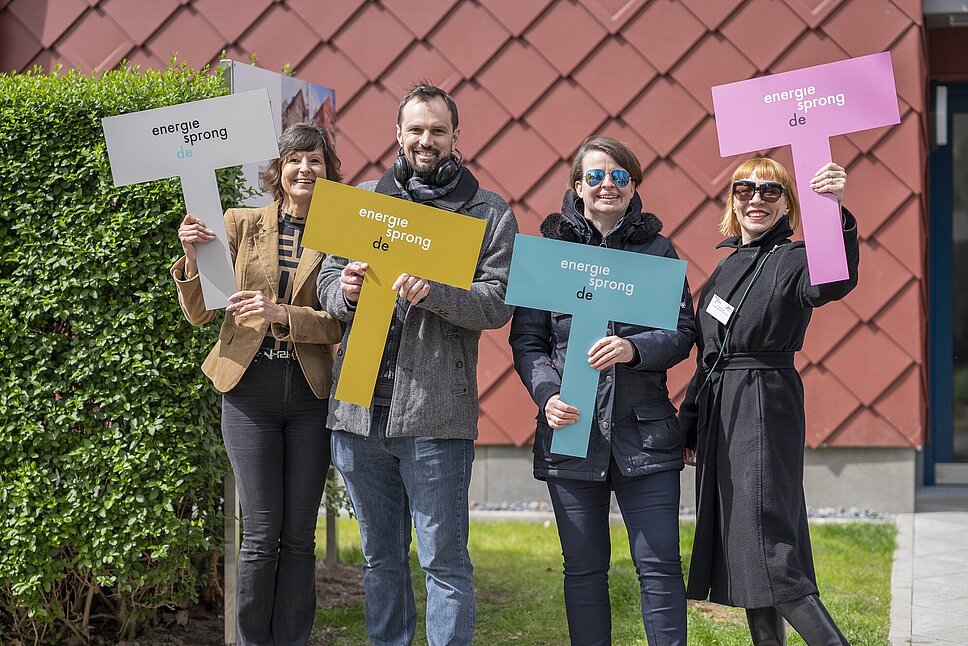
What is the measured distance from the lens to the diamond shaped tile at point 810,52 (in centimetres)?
580

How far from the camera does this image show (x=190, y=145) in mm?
3279

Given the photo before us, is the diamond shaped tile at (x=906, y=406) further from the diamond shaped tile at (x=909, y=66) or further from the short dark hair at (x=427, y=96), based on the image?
the short dark hair at (x=427, y=96)

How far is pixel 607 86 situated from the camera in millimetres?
6004

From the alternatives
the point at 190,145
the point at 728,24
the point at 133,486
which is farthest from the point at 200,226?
the point at 728,24

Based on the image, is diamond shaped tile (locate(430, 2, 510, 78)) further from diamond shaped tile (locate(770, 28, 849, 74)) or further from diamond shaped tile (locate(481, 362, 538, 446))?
diamond shaped tile (locate(481, 362, 538, 446))

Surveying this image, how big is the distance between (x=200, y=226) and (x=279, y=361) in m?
0.49

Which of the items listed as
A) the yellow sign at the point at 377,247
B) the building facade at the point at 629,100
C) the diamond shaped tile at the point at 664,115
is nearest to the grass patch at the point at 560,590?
the building facade at the point at 629,100

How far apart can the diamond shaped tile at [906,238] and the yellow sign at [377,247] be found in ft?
11.9

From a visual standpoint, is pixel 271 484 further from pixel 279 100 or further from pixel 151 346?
pixel 279 100

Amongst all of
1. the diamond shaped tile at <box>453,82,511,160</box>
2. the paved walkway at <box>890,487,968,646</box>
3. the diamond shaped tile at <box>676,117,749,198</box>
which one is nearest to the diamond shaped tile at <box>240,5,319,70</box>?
the diamond shaped tile at <box>453,82,511,160</box>

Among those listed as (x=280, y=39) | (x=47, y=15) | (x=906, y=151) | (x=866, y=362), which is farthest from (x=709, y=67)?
(x=47, y=15)

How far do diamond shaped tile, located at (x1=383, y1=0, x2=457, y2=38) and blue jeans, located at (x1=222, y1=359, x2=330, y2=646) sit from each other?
3.42 m

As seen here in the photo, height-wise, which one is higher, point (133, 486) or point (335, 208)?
point (335, 208)

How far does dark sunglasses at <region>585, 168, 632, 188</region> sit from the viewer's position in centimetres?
300
